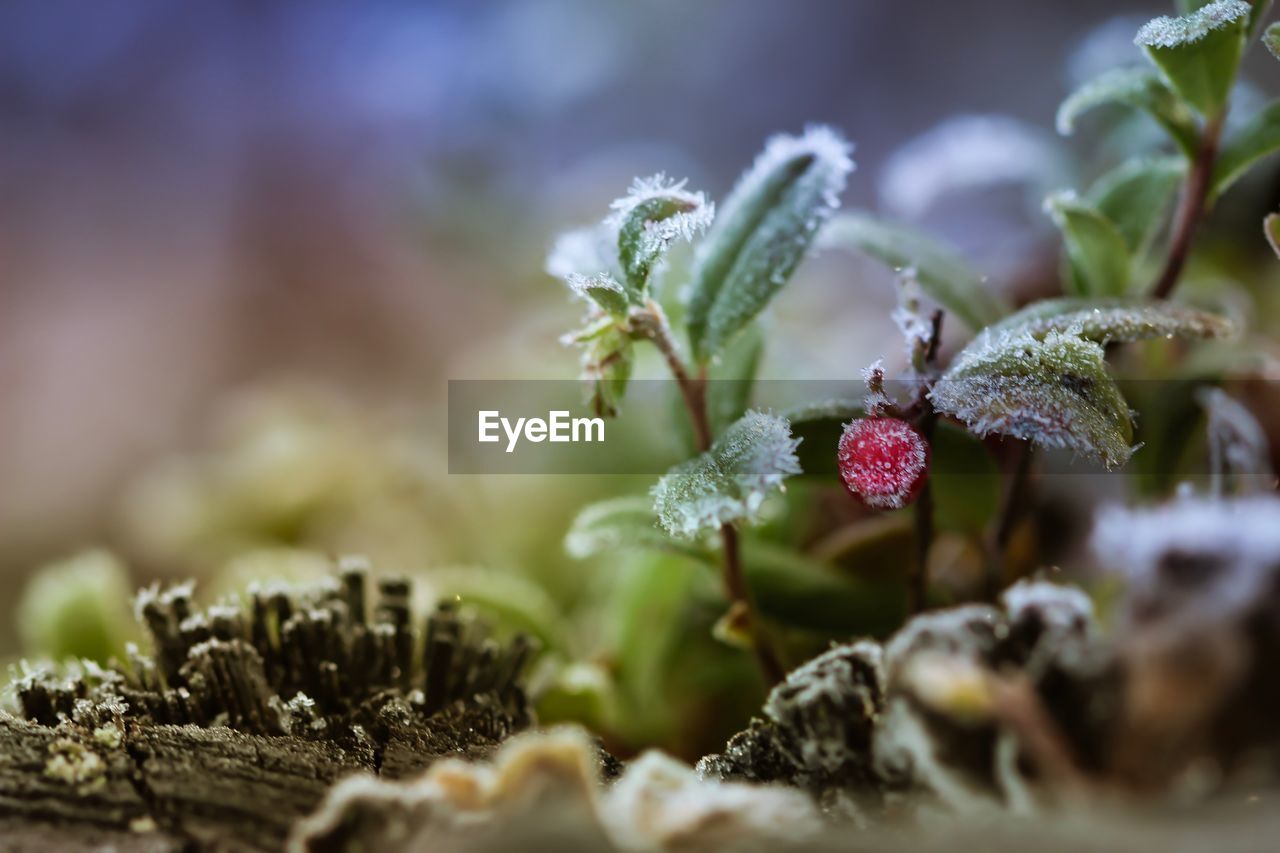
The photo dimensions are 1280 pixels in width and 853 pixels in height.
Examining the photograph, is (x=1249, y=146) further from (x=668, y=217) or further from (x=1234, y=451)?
(x=668, y=217)

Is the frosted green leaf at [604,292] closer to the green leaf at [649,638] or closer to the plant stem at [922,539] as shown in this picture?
the plant stem at [922,539]

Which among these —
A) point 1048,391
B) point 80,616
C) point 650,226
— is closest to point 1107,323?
point 1048,391

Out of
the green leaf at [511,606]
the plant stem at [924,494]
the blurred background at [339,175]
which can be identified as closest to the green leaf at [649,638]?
the green leaf at [511,606]

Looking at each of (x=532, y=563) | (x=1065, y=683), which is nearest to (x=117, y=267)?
(x=532, y=563)

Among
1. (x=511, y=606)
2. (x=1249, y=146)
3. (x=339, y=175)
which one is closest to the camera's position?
(x=1249, y=146)

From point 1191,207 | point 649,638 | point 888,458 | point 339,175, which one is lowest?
point 649,638

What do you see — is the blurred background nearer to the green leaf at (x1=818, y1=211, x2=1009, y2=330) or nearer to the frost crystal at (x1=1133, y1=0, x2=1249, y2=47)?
the green leaf at (x1=818, y1=211, x2=1009, y2=330)

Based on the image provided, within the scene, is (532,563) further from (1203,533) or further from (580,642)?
(1203,533)
